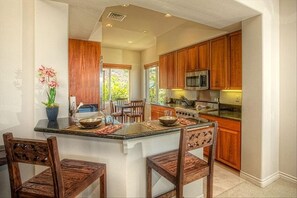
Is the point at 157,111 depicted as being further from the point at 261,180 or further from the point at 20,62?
the point at 20,62

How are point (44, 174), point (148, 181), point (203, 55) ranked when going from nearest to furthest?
point (44, 174)
point (148, 181)
point (203, 55)

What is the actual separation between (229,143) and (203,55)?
75.9 inches

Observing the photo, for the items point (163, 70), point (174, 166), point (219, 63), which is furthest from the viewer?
point (163, 70)

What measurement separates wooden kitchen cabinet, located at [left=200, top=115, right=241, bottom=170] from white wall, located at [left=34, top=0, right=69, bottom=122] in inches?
98.9

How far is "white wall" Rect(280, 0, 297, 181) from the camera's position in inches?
103

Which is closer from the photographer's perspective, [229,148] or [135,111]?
[229,148]

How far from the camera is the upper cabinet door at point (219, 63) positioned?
340 cm

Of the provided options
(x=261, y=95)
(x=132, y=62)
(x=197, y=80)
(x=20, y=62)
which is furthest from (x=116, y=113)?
(x=261, y=95)

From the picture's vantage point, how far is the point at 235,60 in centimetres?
322

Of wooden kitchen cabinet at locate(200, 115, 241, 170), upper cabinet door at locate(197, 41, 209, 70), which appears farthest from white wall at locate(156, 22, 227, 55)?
wooden kitchen cabinet at locate(200, 115, 241, 170)

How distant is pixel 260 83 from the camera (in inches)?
99.9

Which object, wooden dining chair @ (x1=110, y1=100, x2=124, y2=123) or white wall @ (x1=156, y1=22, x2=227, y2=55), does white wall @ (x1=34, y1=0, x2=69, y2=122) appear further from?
wooden dining chair @ (x1=110, y1=100, x2=124, y2=123)

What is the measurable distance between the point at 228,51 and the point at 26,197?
138 inches

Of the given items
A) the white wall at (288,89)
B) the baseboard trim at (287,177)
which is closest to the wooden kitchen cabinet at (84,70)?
the white wall at (288,89)
